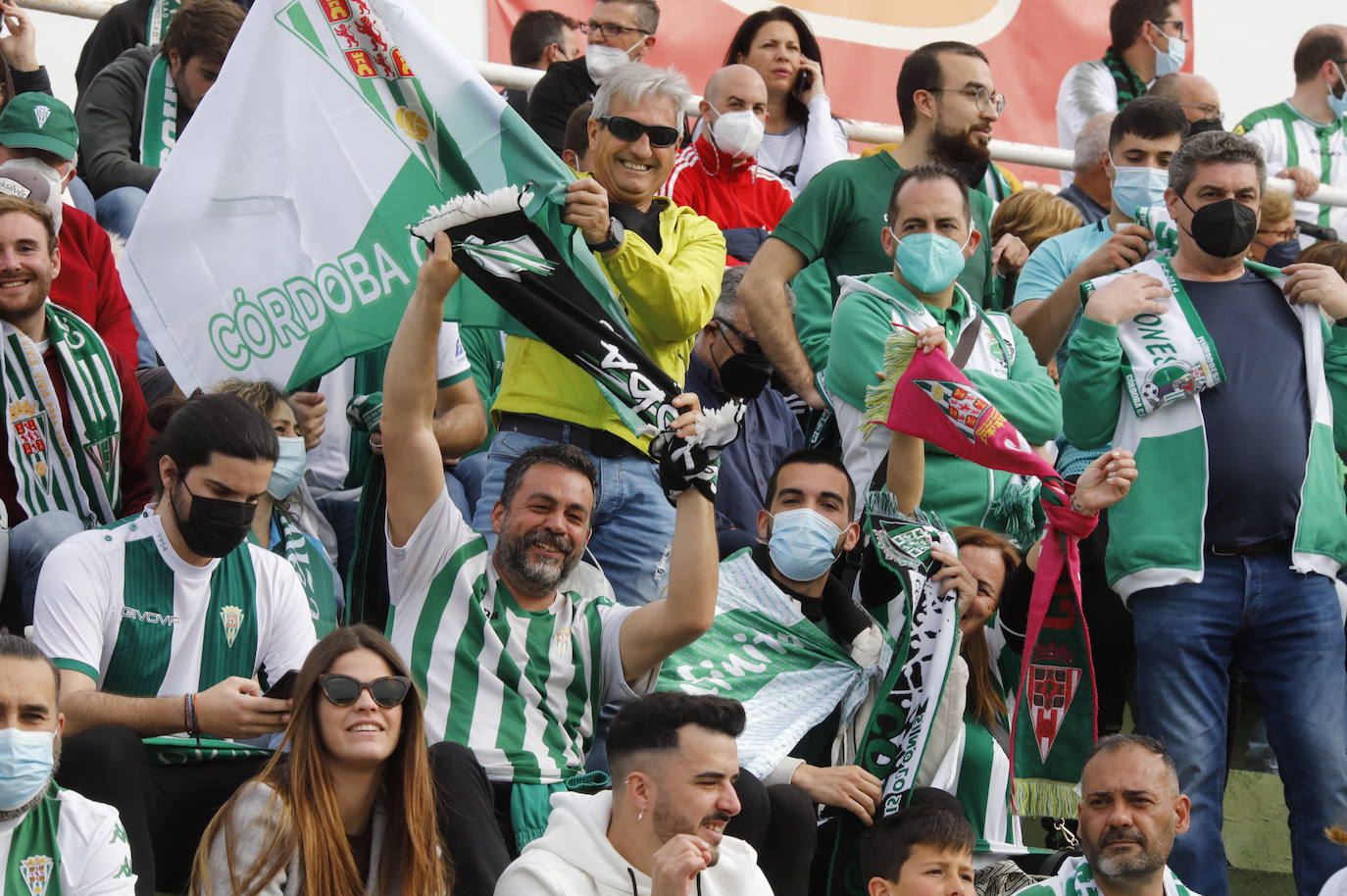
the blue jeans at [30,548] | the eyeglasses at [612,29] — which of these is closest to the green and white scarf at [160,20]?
the eyeglasses at [612,29]

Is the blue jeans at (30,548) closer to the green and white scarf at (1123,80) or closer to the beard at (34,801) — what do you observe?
the beard at (34,801)

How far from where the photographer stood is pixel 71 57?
36.7 feet

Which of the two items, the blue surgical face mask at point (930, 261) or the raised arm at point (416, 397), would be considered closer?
the raised arm at point (416, 397)

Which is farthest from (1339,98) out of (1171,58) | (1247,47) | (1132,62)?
(1247,47)

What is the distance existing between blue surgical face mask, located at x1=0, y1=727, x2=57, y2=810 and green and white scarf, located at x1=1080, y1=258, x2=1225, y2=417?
11.1 feet

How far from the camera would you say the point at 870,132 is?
10109 millimetres

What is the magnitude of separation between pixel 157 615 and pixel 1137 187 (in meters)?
4.15

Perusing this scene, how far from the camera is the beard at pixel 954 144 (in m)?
7.56

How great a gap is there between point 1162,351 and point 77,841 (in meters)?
3.46

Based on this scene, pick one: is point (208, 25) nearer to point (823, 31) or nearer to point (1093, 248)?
point (1093, 248)

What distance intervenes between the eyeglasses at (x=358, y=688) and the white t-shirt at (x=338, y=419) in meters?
2.24

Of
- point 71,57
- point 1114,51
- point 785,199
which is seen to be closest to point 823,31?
point 1114,51

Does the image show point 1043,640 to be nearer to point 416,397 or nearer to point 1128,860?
point 1128,860

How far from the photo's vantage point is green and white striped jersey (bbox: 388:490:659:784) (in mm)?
5438
